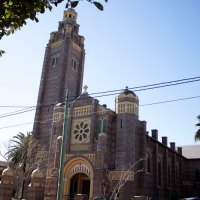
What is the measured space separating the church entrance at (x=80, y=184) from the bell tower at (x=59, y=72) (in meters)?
6.35

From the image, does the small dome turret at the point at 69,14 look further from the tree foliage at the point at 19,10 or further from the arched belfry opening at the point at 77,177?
the tree foliage at the point at 19,10

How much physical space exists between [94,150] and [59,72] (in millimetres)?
15642

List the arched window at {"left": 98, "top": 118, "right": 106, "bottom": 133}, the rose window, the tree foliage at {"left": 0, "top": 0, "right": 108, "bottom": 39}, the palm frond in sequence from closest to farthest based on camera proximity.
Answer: the tree foliage at {"left": 0, "top": 0, "right": 108, "bottom": 39} < the palm frond < the arched window at {"left": 98, "top": 118, "right": 106, "bottom": 133} < the rose window

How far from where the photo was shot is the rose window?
97.0 feet

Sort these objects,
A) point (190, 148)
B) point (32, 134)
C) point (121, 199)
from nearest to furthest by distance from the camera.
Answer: point (121, 199) → point (32, 134) → point (190, 148)

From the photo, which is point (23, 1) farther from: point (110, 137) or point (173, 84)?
point (110, 137)

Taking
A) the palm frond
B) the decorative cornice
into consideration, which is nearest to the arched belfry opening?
the palm frond

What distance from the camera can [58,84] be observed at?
38312 millimetres

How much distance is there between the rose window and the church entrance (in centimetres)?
438

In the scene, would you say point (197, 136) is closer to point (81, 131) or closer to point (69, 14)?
point (81, 131)

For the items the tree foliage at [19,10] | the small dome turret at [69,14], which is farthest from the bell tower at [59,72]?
the tree foliage at [19,10]

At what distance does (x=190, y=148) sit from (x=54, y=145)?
106 feet


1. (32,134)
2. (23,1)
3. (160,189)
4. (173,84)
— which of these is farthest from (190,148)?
(23,1)

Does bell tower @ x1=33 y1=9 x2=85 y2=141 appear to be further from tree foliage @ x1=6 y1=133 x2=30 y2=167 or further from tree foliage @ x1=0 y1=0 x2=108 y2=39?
tree foliage @ x1=0 y1=0 x2=108 y2=39
